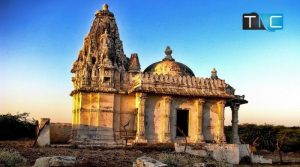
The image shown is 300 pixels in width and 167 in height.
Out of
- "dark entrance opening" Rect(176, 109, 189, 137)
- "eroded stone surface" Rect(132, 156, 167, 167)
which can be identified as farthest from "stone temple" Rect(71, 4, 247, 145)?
"eroded stone surface" Rect(132, 156, 167, 167)

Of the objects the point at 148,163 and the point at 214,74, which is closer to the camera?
the point at 148,163

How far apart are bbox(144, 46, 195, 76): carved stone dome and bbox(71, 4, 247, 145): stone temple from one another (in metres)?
0.06

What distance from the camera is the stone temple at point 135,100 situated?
2392 cm

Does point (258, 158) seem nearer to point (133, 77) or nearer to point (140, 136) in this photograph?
point (140, 136)

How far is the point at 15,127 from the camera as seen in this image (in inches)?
1148

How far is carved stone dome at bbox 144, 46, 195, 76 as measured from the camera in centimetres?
2619

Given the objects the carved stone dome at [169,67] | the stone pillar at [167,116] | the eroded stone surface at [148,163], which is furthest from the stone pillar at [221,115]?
the eroded stone surface at [148,163]

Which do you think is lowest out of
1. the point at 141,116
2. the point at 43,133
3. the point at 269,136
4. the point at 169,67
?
the point at 269,136

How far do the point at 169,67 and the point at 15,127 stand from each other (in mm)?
Result: 11573

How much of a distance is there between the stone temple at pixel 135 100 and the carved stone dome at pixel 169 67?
0.21 ft

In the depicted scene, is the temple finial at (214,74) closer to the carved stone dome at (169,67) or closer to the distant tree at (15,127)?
the carved stone dome at (169,67)

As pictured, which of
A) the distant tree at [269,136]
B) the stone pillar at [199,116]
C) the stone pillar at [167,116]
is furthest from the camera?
the distant tree at [269,136]

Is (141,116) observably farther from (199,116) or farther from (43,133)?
(43,133)

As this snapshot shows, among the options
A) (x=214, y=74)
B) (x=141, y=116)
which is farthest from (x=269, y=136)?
(x=141, y=116)
